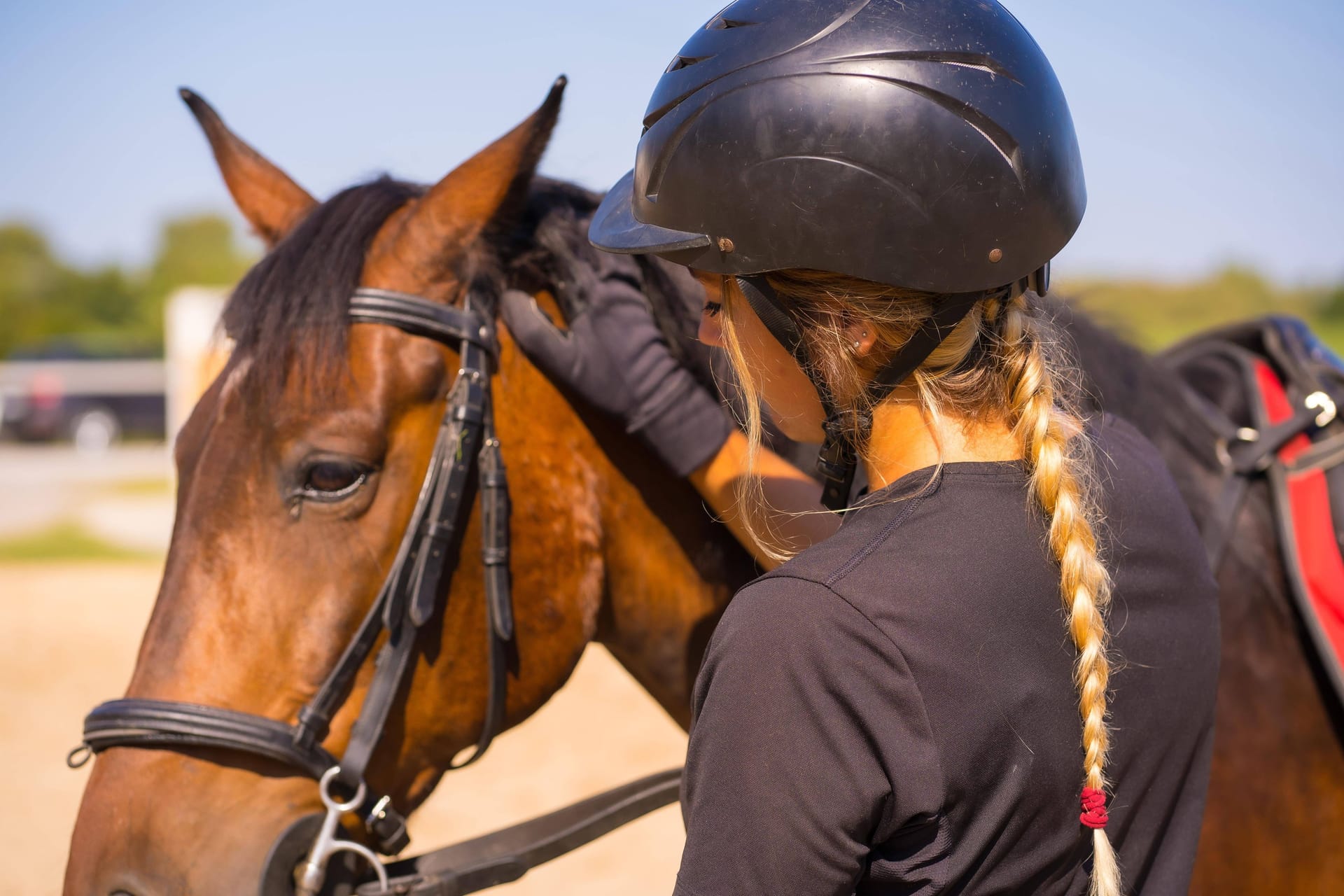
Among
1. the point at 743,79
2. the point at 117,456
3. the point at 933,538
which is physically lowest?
the point at 117,456

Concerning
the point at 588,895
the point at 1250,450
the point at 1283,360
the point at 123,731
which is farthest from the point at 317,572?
the point at 588,895

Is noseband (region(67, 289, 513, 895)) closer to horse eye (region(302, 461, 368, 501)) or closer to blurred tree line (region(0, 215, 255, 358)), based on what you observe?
horse eye (region(302, 461, 368, 501))

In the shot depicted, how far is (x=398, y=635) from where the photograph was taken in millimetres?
1871

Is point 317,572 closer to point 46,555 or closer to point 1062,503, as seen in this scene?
point 1062,503

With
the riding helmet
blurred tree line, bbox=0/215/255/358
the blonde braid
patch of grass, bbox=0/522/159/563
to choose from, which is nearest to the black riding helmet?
the riding helmet

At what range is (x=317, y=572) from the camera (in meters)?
1.81

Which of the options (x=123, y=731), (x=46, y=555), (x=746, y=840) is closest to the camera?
(x=746, y=840)

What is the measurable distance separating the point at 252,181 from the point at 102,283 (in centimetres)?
5698

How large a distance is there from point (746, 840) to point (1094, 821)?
44 cm

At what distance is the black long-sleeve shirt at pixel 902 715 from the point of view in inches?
43.2

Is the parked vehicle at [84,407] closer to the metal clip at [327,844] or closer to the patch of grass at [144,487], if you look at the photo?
the patch of grass at [144,487]

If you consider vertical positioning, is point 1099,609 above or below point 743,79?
below

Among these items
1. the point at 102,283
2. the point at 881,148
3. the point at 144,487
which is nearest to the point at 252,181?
the point at 881,148

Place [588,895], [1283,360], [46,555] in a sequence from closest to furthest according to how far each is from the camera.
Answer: [1283,360] < [588,895] < [46,555]
